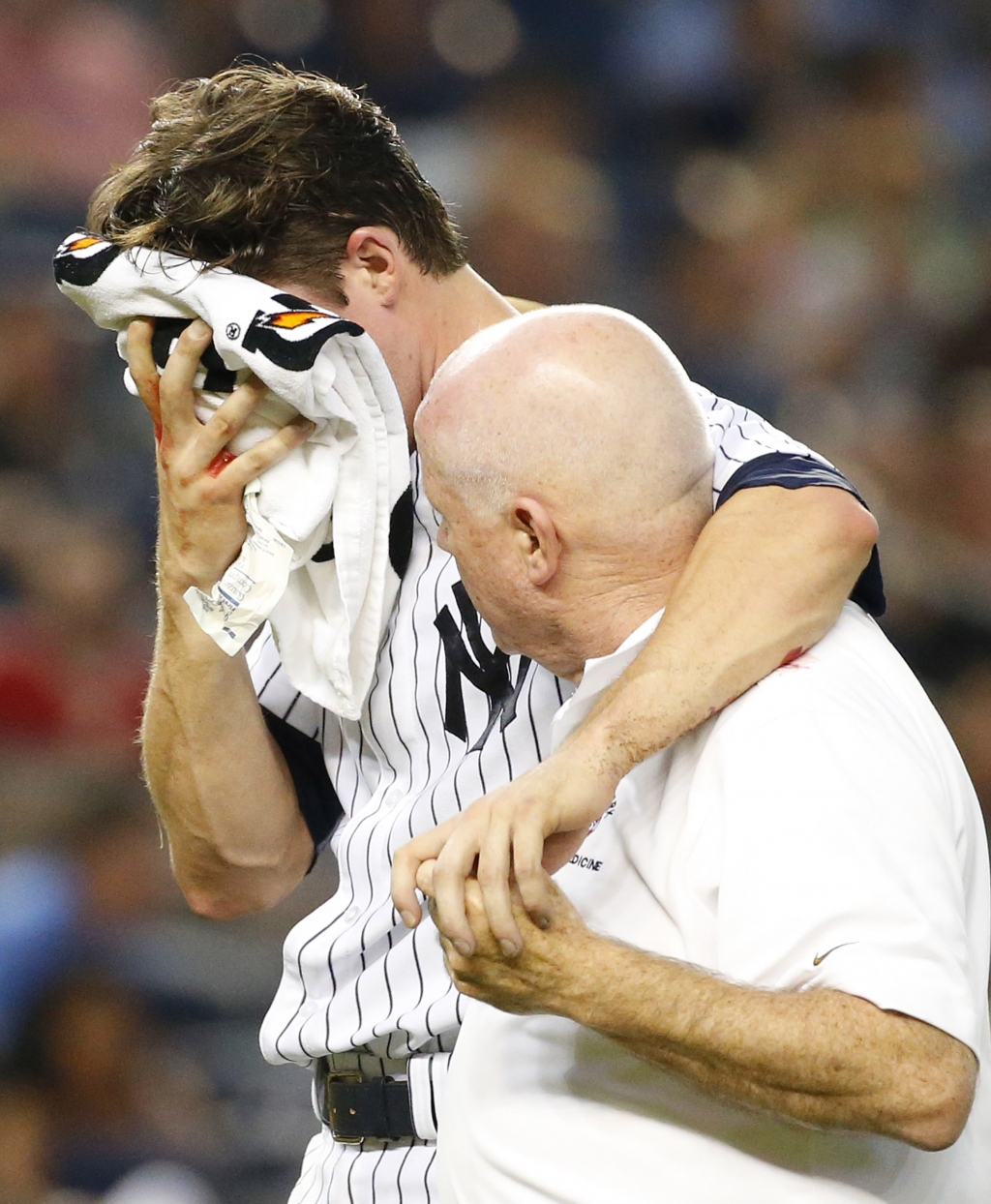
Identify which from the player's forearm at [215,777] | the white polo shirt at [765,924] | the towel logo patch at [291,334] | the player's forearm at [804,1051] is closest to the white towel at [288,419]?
the towel logo patch at [291,334]

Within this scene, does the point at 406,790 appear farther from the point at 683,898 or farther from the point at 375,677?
the point at 683,898

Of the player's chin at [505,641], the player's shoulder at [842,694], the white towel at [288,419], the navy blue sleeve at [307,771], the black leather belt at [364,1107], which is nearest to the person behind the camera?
the player's shoulder at [842,694]

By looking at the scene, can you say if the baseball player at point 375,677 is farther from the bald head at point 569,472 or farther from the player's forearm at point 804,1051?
the player's forearm at point 804,1051

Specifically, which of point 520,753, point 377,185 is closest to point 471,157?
point 377,185

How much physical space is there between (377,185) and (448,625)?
21.4 inches

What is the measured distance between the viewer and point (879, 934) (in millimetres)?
1028

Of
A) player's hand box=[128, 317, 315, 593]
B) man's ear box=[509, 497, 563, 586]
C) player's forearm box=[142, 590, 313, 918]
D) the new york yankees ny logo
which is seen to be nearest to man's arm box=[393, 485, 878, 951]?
man's ear box=[509, 497, 563, 586]

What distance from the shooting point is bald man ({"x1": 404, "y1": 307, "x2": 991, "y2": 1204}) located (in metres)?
1.02

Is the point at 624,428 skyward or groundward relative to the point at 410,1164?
skyward

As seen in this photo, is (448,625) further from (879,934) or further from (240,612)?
(879,934)

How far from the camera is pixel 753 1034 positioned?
1015 mm

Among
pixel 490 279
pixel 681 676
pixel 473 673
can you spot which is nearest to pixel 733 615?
pixel 681 676

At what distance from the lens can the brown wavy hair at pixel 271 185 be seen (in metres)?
1.62

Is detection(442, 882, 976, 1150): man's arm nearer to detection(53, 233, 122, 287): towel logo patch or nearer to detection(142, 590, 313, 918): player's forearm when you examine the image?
detection(142, 590, 313, 918): player's forearm
